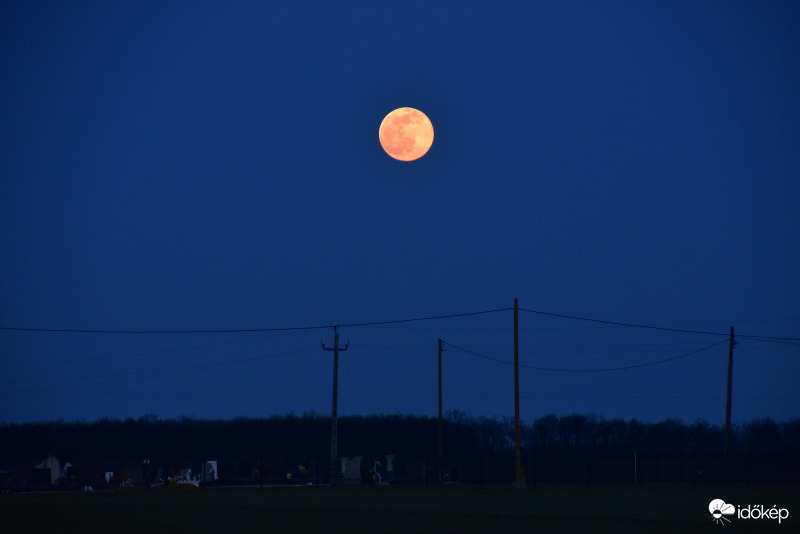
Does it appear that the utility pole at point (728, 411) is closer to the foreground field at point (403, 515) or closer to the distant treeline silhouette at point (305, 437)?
the foreground field at point (403, 515)

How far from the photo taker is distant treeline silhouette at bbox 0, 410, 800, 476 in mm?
110500

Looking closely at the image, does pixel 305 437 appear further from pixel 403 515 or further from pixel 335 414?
pixel 403 515

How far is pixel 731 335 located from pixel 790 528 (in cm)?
4019

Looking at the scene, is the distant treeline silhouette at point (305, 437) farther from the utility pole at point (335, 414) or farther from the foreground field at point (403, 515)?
the foreground field at point (403, 515)

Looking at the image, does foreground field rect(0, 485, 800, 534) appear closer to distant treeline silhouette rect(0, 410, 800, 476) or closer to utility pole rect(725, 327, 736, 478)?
utility pole rect(725, 327, 736, 478)

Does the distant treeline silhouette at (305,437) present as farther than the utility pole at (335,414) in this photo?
Yes

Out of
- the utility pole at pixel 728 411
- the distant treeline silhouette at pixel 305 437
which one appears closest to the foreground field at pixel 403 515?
Answer: the utility pole at pixel 728 411

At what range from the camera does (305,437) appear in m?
121

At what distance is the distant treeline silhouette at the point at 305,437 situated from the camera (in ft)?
363

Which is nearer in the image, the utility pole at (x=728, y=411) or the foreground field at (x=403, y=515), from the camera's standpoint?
the foreground field at (x=403, y=515)

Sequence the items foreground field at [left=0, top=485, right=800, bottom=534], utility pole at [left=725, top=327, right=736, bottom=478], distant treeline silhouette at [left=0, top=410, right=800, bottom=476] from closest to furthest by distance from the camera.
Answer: foreground field at [left=0, top=485, right=800, bottom=534] → utility pole at [left=725, top=327, right=736, bottom=478] → distant treeline silhouette at [left=0, top=410, right=800, bottom=476]

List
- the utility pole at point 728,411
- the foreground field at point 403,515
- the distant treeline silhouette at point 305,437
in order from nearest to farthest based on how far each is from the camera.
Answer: the foreground field at point 403,515 → the utility pole at point 728,411 → the distant treeline silhouette at point 305,437

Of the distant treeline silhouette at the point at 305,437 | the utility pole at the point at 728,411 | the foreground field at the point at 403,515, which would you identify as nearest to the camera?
the foreground field at the point at 403,515

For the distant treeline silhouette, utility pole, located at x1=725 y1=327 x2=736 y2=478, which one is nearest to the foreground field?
utility pole, located at x1=725 y1=327 x2=736 y2=478
